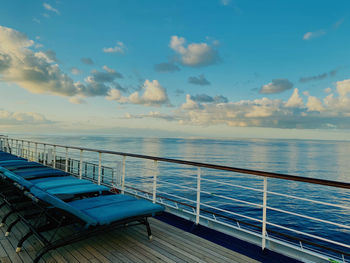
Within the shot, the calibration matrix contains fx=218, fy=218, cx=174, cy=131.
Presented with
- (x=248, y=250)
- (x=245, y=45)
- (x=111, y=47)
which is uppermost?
(x=245, y=45)

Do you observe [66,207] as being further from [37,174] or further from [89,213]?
[37,174]

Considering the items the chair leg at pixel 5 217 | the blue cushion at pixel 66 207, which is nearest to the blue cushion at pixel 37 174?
the chair leg at pixel 5 217

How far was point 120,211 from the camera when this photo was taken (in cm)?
225

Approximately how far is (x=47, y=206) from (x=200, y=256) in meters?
1.54

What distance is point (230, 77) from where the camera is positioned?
29.1 meters

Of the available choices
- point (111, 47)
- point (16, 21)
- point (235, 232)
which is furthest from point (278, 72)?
point (235, 232)

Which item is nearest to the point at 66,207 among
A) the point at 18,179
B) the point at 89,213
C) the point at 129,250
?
the point at 89,213

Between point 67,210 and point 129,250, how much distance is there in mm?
768

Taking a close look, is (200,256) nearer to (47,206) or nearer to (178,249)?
(178,249)

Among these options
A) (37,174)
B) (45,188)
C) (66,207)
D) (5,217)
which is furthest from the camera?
(37,174)

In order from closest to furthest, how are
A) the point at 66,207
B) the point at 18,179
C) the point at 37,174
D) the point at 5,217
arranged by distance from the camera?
1. the point at 66,207
2. the point at 5,217
3. the point at 18,179
4. the point at 37,174

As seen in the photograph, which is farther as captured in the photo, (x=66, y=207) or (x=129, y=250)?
(x=129, y=250)

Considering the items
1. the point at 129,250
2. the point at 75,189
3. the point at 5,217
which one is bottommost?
the point at 129,250

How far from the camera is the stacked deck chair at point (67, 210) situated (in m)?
1.96
